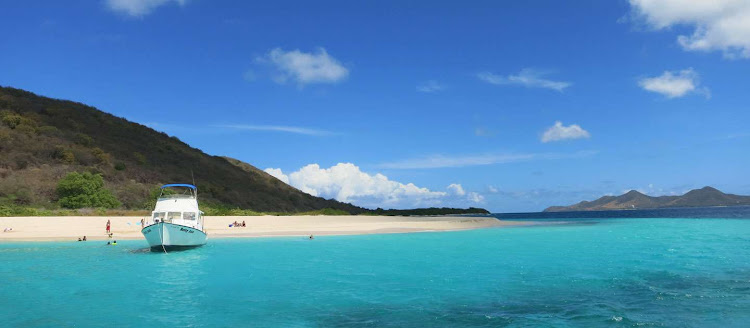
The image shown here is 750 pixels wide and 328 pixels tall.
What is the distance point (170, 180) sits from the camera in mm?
92375

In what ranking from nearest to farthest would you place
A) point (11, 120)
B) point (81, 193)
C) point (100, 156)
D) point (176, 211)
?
point (176, 211)
point (81, 193)
point (100, 156)
point (11, 120)

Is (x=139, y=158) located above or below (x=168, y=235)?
above

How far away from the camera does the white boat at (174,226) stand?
32156 millimetres

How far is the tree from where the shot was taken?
6700 centimetres

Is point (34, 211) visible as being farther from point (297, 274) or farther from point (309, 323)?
point (309, 323)

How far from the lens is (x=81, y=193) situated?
68.5 meters

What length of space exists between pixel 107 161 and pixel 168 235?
2557 inches

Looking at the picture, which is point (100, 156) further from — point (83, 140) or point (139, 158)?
point (139, 158)

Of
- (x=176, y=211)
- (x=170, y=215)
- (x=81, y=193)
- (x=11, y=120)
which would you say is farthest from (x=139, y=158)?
(x=176, y=211)

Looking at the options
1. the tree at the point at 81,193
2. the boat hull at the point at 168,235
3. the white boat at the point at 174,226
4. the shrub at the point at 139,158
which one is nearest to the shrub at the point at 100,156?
the shrub at the point at 139,158

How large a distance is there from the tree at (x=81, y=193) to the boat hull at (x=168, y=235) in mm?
41824

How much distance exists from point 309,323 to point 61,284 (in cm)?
1318

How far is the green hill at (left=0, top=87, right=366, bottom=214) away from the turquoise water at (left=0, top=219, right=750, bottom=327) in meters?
46.9

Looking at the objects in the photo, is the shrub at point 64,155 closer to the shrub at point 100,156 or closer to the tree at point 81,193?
the shrub at point 100,156
